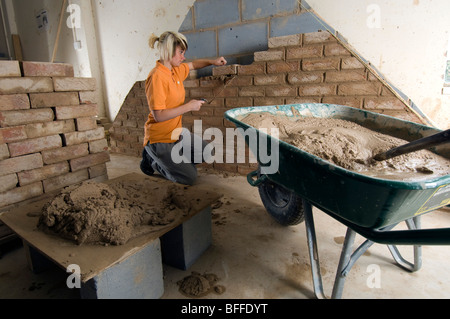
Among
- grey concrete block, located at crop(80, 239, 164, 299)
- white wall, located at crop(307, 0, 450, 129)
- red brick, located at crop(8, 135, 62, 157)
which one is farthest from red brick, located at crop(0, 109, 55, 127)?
white wall, located at crop(307, 0, 450, 129)

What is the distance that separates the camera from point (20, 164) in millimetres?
1690

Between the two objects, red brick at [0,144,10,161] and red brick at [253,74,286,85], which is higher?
red brick at [253,74,286,85]

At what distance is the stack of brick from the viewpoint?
5.38 feet

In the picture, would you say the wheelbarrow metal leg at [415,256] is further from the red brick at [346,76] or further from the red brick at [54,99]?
the red brick at [54,99]

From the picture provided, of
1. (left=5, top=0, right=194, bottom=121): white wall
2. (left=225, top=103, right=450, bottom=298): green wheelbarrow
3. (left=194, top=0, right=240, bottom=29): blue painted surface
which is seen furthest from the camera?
(left=5, top=0, right=194, bottom=121): white wall

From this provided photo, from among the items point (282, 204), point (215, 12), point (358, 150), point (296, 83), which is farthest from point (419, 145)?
point (215, 12)

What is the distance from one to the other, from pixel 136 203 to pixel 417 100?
7.45 ft

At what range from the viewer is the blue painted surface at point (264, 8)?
2.50m

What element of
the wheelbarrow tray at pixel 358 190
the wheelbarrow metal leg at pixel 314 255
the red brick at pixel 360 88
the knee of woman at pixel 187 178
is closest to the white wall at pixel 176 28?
the red brick at pixel 360 88

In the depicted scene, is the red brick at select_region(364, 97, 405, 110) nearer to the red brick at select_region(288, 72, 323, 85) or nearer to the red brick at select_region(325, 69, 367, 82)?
the red brick at select_region(325, 69, 367, 82)

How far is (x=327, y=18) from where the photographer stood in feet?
7.66

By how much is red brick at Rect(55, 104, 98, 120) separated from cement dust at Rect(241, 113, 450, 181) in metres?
1.26

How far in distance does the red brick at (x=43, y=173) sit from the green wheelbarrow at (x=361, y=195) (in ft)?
4.20
